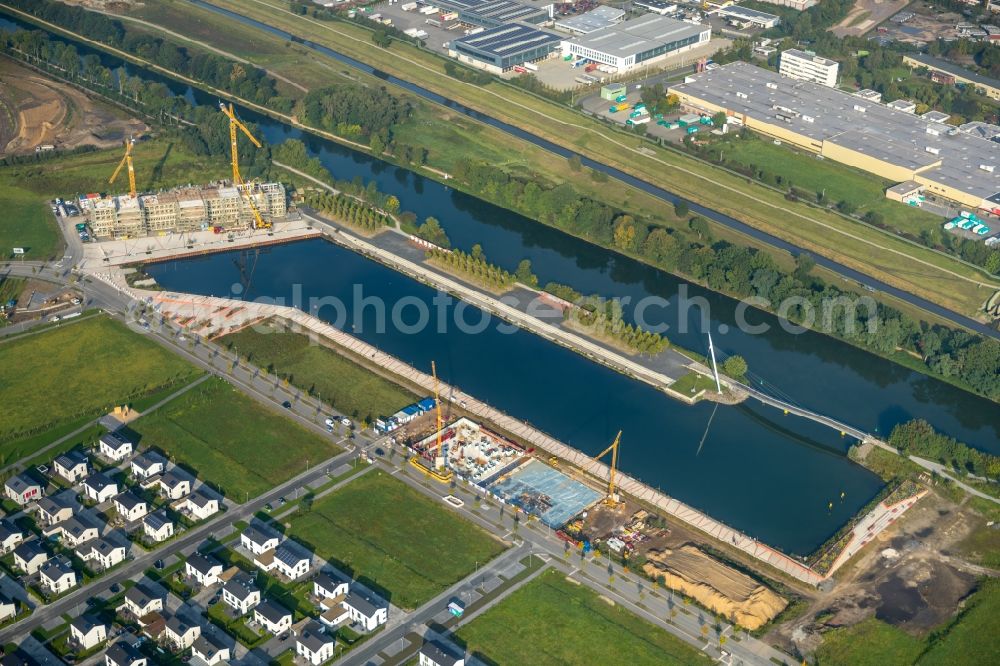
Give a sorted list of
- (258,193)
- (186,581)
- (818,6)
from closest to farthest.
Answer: (186,581) < (258,193) < (818,6)

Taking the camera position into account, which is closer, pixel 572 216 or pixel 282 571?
pixel 282 571

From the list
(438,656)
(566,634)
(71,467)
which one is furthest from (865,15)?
(438,656)

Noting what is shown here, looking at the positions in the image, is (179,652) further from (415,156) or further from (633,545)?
(415,156)

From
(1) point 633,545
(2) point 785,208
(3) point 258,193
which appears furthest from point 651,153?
(1) point 633,545

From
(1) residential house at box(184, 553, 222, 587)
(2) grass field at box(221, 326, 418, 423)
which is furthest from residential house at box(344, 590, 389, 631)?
(2) grass field at box(221, 326, 418, 423)

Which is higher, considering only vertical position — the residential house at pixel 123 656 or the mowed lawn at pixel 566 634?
the residential house at pixel 123 656

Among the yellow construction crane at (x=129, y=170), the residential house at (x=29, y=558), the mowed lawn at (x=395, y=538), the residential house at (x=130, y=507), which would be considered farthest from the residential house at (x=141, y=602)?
the yellow construction crane at (x=129, y=170)

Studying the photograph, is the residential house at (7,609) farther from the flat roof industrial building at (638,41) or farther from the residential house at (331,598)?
the flat roof industrial building at (638,41)
